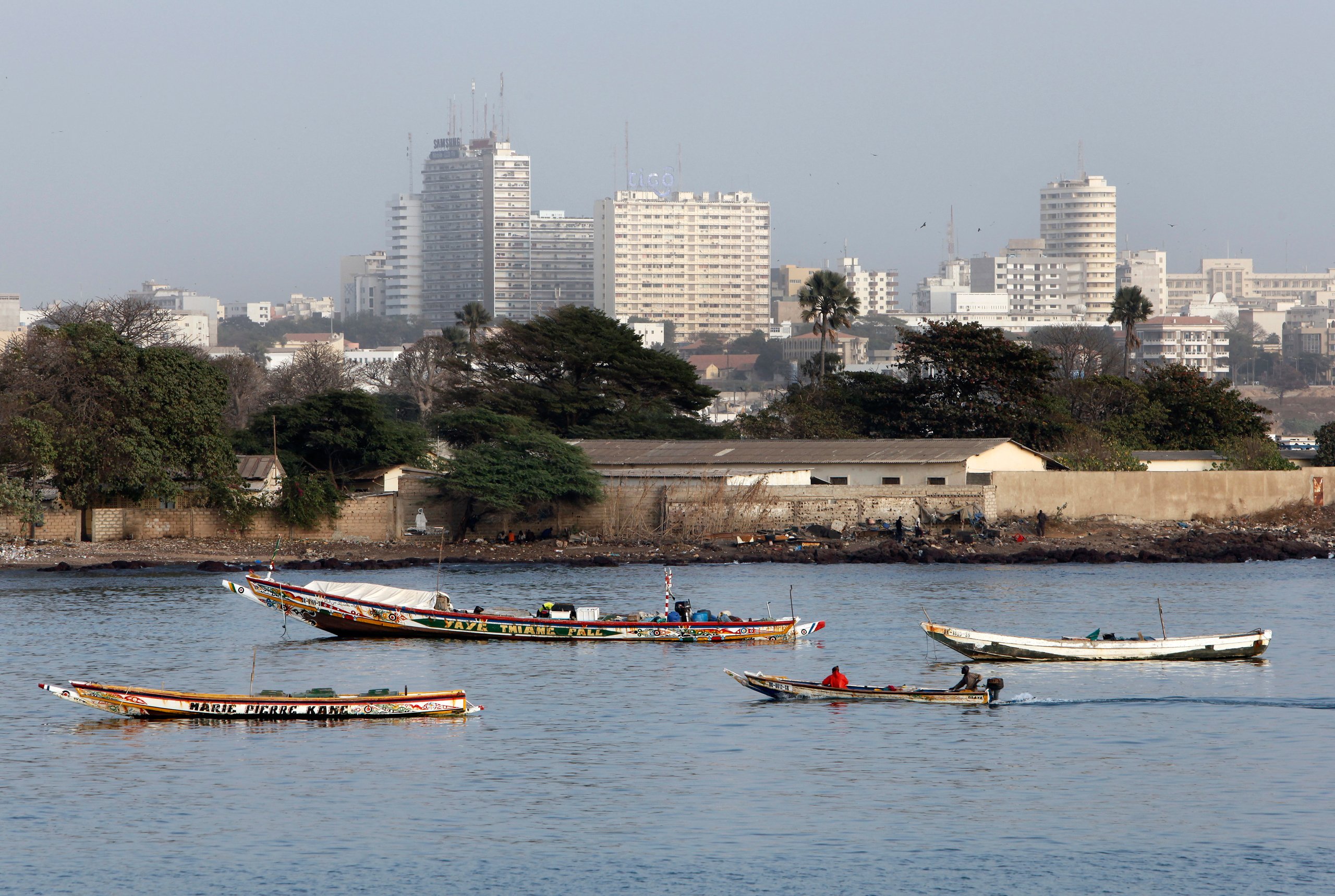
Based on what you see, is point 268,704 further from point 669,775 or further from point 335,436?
point 335,436

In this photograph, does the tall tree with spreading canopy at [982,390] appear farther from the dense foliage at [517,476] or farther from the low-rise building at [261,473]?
the low-rise building at [261,473]

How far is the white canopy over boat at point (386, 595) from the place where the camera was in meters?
34.6

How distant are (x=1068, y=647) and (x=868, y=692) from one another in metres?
6.33

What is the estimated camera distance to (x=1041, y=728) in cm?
2614

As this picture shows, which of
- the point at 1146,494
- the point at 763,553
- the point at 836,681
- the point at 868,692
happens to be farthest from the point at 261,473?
the point at 868,692

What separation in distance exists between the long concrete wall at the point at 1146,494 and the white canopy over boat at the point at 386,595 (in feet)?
85.4

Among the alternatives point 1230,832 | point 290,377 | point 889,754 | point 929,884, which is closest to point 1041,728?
point 889,754

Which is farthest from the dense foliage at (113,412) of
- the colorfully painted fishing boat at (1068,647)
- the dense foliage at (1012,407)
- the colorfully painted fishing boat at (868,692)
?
the colorfully painted fishing boat at (868,692)

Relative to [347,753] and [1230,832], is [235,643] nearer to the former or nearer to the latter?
[347,753]

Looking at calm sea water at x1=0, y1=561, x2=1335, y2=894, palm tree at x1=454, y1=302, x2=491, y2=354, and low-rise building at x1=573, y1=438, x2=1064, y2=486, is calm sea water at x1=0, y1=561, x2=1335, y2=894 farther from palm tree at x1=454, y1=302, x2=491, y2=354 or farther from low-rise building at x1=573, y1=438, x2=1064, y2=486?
palm tree at x1=454, y1=302, x2=491, y2=354

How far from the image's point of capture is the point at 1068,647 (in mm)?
31453

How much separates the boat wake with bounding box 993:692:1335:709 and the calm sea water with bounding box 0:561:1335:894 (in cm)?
8

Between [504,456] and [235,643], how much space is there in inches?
740

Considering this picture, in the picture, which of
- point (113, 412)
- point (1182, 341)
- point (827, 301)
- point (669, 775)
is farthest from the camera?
point (1182, 341)
